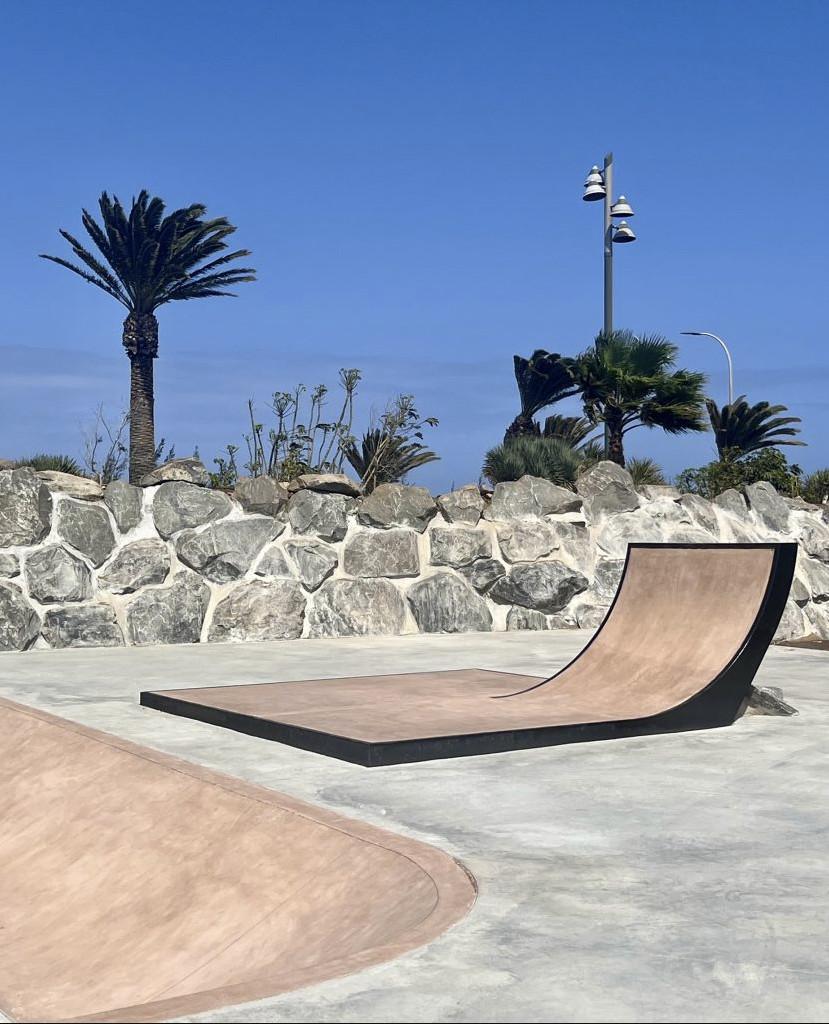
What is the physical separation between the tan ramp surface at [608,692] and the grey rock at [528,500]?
5204 mm

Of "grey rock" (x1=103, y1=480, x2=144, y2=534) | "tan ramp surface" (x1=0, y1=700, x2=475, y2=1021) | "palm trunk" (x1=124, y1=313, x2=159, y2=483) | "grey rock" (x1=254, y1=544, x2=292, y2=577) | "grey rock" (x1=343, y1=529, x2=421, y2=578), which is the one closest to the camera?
"tan ramp surface" (x1=0, y1=700, x2=475, y2=1021)

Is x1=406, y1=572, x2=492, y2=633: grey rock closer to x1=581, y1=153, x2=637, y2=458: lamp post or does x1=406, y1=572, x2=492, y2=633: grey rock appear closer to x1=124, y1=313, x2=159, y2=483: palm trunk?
x1=581, y1=153, x2=637, y2=458: lamp post

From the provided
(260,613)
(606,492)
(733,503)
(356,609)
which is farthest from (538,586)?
(733,503)

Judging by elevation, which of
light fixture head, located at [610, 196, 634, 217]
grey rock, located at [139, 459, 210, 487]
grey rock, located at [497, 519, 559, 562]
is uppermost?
light fixture head, located at [610, 196, 634, 217]

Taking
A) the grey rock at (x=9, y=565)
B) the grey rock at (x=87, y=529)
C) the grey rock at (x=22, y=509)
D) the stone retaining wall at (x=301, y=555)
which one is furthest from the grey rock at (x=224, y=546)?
the grey rock at (x=9, y=565)

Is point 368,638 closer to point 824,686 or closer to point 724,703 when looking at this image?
point 824,686

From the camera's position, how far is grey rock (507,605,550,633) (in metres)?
12.7

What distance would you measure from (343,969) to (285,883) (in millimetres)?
1126

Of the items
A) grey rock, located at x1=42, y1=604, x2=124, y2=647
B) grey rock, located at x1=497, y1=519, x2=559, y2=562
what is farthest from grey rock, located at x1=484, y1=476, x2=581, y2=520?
grey rock, located at x1=42, y1=604, x2=124, y2=647

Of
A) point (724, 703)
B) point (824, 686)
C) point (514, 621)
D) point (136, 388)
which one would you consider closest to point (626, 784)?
Answer: point (724, 703)

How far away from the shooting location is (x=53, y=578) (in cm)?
1059

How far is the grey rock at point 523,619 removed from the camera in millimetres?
A: 12734

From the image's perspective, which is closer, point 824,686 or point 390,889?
point 390,889

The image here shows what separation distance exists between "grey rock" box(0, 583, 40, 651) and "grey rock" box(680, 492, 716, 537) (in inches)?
298
